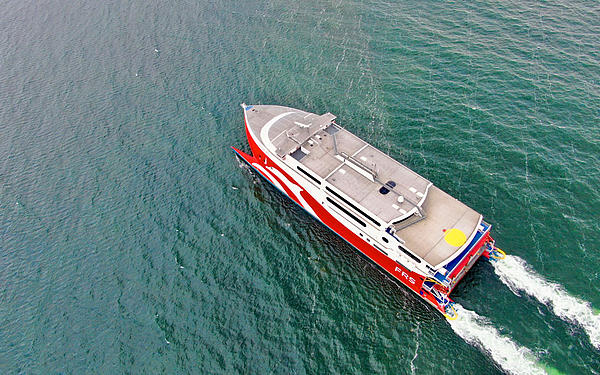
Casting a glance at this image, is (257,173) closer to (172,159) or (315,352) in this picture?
(172,159)

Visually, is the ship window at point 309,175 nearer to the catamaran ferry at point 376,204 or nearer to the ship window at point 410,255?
the catamaran ferry at point 376,204

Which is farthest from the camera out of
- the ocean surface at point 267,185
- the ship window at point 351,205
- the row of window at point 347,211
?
the ship window at point 351,205

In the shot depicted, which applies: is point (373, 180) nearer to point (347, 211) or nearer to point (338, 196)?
point (338, 196)

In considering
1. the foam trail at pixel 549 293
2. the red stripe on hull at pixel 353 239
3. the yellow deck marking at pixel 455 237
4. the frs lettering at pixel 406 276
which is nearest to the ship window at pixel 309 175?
the red stripe on hull at pixel 353 239

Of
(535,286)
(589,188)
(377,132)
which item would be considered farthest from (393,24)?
(535,286)

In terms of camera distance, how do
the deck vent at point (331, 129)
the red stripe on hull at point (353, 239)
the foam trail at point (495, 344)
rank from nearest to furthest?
the foam trail at point (495, 344), the red stripe on hull at point (353, 239), the deck vent at point (331, 129)

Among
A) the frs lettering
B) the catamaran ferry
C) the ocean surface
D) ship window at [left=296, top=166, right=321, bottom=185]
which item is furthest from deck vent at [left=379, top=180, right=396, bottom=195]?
the frs lettering

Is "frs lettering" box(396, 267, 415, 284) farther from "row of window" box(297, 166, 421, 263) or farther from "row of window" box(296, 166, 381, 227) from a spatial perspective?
"row of window" box(296, 166, 381, 227)
